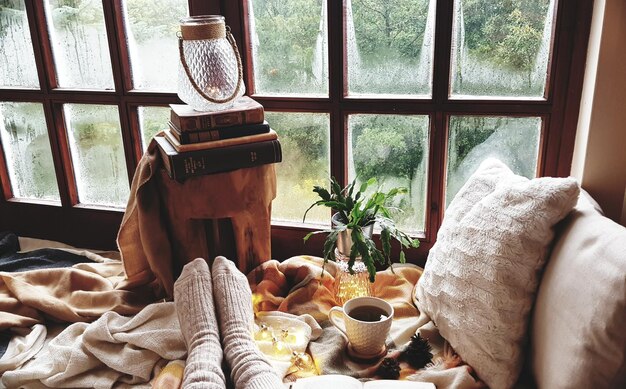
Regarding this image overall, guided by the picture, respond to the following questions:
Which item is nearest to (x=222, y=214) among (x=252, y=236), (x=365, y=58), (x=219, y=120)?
(x=252, y=236)

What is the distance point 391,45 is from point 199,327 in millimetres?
941

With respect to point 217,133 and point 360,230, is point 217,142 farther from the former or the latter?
point 360,230

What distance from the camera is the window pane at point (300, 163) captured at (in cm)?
171

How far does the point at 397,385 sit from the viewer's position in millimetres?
1171

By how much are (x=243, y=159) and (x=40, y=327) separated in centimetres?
75

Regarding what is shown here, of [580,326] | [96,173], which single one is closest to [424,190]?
[580,326]

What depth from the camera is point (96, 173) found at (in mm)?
1975

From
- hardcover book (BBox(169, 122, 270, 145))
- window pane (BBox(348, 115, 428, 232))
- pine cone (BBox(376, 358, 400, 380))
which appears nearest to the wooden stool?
hardcover book (BBox(169, 122, 270, 145))

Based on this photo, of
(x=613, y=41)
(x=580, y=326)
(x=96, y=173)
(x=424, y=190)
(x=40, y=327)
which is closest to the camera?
(x=580, y=326)

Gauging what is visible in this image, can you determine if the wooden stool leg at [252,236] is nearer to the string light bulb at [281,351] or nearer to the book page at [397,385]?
the string light bulb at [281,351]

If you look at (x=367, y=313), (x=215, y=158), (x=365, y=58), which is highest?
(x=365, y=58)

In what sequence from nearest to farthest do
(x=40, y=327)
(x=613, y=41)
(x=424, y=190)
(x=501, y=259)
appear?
(x=501, y=259), (x=613, y=41), (x=40, y=327), (x=424, y=190)

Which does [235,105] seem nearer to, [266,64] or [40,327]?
[266,64]

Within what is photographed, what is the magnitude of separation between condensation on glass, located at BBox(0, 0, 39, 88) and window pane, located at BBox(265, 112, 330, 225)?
0.88 meters
